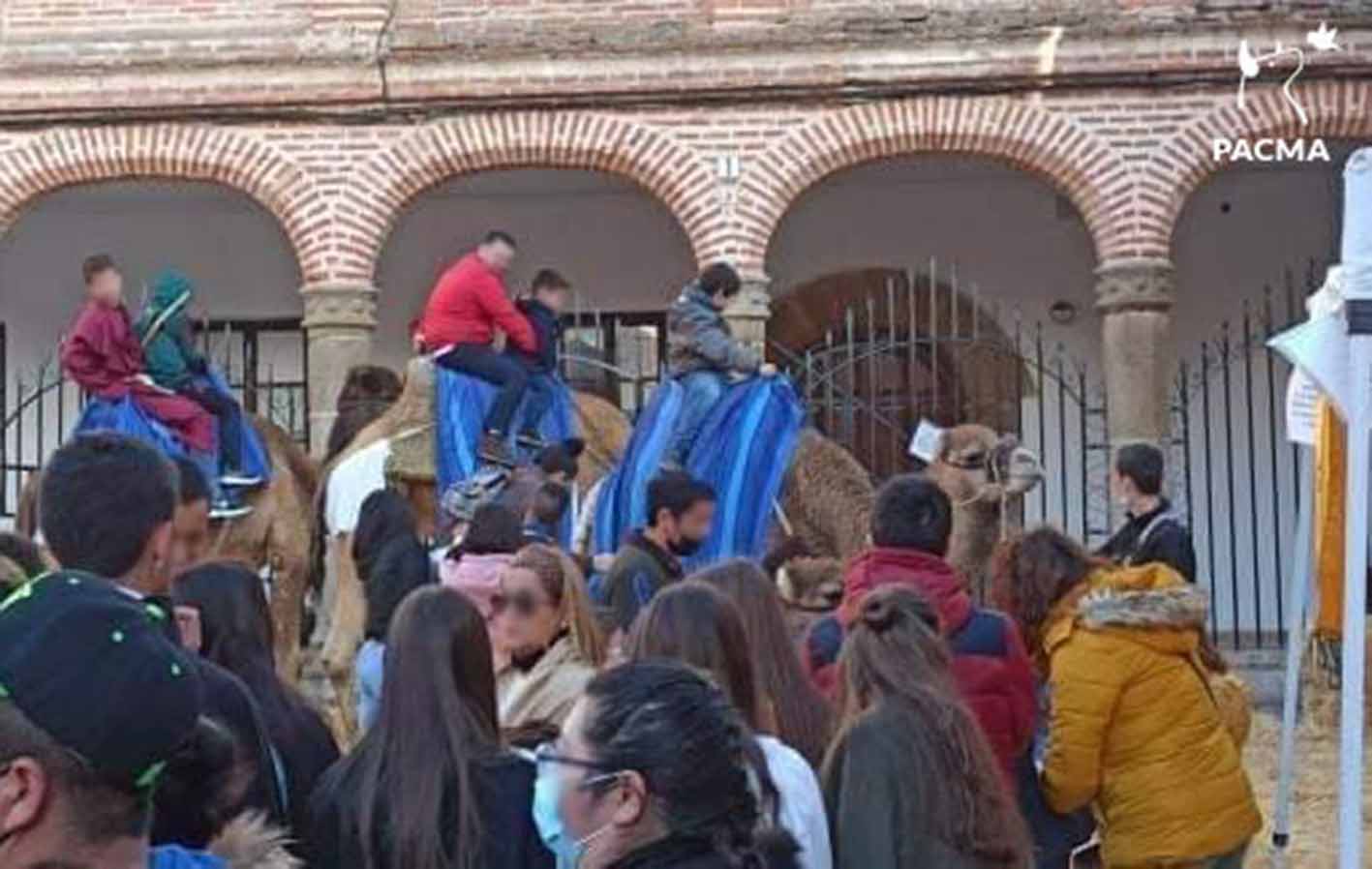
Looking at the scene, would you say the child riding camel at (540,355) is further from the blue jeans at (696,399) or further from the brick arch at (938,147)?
the brick arch at (938,147)

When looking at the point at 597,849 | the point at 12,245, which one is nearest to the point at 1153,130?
the point at 12,245

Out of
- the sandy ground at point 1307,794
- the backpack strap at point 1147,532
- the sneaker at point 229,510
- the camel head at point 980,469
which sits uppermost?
the camel head at point 980,469

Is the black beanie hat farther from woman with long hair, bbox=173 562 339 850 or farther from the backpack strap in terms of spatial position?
the backpack strap

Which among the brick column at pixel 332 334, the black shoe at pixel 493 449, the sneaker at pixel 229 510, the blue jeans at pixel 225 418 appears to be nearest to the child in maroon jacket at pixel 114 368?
the blue jeans at pixel 225 418

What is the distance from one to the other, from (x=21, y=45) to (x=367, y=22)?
239cm

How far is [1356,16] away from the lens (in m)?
15.2

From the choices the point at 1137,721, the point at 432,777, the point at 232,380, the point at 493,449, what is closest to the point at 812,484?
the point at 493,449

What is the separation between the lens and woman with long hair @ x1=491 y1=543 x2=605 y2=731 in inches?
196

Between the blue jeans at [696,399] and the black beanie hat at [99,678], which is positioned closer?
the black beanie hat at [99,678]

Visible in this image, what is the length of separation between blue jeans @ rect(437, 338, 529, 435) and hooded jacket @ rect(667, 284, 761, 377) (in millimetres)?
1242

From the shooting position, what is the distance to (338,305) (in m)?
15.6

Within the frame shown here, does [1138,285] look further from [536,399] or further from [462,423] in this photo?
[462,423]

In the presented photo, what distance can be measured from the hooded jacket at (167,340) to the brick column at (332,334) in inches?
133

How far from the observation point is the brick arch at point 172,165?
15719 millimetres
